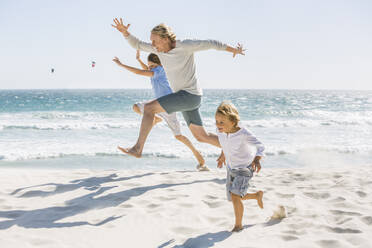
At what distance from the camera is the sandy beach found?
2678mm

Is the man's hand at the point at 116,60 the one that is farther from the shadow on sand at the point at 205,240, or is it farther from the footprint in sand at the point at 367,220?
the footprint in sand at the point at 367,220

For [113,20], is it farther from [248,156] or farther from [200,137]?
[248,156]

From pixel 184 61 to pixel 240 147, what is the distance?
1372 mm

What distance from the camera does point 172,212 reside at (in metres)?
3.32

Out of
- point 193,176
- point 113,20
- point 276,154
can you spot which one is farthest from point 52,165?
point 276,154

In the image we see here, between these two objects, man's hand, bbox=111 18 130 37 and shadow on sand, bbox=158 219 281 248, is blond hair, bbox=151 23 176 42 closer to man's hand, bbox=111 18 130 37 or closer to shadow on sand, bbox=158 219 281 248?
man's hand, bbox=111 18 130 37

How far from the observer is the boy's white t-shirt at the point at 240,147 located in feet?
9.02

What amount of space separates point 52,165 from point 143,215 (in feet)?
13.3

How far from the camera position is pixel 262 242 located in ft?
8.53

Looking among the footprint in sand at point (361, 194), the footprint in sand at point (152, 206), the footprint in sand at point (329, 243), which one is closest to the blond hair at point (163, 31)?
the footprint in sand at point (152, 206)

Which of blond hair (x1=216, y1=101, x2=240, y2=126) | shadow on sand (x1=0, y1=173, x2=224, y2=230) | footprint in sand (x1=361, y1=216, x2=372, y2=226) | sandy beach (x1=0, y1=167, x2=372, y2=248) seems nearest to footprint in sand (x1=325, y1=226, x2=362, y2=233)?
sandy beach (x1=0, y1=167, x2=372, y2=248)

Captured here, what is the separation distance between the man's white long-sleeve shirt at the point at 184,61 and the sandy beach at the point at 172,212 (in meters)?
1.37

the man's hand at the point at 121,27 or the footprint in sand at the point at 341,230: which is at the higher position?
the man's hand at the point at 121,27

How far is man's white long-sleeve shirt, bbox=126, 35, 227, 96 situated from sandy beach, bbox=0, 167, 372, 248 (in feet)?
4.48
